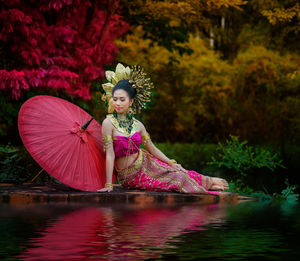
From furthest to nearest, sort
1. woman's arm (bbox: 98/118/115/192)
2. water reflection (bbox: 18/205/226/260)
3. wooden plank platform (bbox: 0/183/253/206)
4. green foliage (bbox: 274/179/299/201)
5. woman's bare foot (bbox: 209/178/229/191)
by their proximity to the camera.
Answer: green foliage (bbox: 274/179/299/201) → woman's bare foot (bbox: 209/178/229/191) → woman's arm (bbox: 98/118/115/192) → wooden plank platform (bbox: 0/183/253/206) → water reflection (bbox: 18/205/226/260)

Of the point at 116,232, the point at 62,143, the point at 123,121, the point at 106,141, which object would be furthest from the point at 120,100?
the point at 116,232

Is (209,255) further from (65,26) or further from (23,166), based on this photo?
(65,26)

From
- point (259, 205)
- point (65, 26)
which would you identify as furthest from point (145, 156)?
point (65, 26)

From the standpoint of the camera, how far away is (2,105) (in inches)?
494

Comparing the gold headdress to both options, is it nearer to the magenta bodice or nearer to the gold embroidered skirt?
the magenta bodice

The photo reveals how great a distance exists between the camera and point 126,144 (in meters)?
9.12

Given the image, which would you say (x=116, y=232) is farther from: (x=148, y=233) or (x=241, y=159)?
(x=241, y=159)

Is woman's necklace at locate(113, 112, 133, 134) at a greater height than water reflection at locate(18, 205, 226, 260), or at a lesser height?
greater

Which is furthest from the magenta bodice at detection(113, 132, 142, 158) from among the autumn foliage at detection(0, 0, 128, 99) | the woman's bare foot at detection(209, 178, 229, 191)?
the autumn foliage at detection(0, 0, 128, 99)

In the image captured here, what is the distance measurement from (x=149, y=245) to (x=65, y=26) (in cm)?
759

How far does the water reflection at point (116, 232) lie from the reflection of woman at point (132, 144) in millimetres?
671

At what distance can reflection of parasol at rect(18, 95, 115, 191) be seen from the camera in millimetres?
8836

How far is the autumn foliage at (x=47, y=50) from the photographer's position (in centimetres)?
1148

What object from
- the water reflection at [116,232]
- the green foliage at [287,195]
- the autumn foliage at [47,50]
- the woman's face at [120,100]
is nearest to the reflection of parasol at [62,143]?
the woman's face at [120,100]
